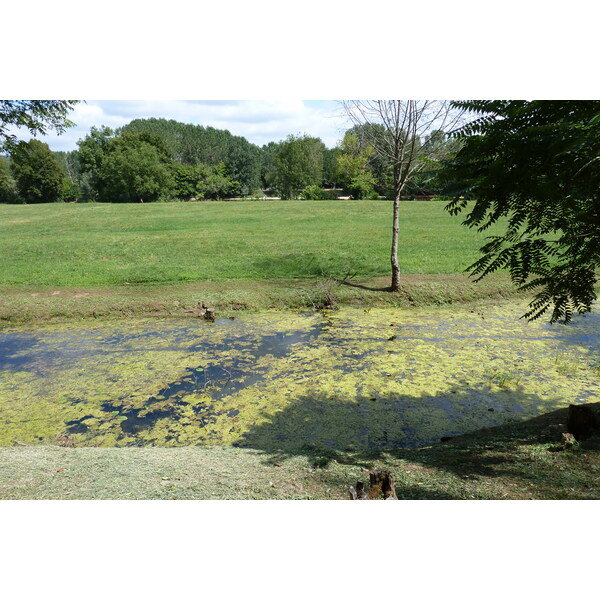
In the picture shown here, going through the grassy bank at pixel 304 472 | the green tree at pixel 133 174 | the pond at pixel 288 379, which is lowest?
the pond at pixel 288 379

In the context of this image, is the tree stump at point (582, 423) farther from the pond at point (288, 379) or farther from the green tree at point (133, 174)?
the green tree at point (133, 174)

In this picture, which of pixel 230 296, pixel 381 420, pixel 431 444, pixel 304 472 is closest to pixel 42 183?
pixel 230 296

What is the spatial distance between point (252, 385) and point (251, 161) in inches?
2233

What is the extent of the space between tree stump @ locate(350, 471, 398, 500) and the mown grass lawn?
36.5 ft

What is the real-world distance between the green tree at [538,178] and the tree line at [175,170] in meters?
33.2

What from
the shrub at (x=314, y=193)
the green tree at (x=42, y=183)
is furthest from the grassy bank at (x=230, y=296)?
the green tree at (x=42, y=183)

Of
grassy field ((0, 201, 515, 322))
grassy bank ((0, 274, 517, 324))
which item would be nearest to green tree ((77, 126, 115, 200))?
grassy field ((0, 201, 515, 322))

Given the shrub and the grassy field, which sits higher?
the shrub

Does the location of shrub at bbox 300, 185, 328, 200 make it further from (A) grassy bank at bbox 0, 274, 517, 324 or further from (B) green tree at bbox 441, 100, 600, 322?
(B) green tree at bbox 441, 100, 600, 322

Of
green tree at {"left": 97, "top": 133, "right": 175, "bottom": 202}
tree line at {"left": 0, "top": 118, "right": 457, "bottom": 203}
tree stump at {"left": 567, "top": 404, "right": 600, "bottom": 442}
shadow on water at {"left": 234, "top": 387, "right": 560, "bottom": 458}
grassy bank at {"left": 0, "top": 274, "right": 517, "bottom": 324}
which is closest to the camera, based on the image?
tree stump at {"left": 567, "top": 404, "right": 600, "bottom": 442}

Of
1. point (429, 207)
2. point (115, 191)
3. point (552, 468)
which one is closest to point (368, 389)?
point (552, 468)

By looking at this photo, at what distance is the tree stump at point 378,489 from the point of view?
3.43 metres

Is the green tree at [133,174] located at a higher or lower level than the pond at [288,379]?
higher

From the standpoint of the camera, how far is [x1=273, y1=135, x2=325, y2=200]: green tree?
48969 millimetres
